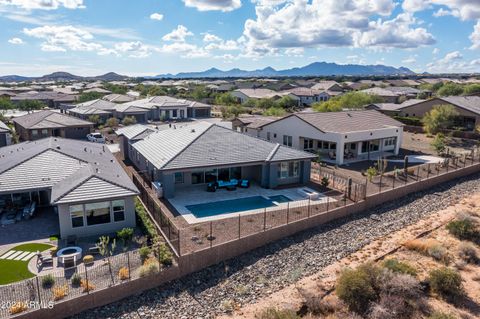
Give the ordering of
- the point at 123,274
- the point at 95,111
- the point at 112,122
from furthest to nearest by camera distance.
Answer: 1. the point at 95,111
2. the point at 112,122
3. the point at 123,274

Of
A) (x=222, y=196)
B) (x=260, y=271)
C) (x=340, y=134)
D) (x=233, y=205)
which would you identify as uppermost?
(x=340, y=134)

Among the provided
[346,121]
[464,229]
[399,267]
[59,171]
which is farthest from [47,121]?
[464,229]

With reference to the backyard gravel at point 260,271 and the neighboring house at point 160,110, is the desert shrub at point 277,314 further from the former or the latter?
the neighboring house at point 160,110

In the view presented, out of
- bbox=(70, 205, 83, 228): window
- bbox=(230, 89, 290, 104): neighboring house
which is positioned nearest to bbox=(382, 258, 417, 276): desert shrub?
bbox=(70, 205, 83, 228): window

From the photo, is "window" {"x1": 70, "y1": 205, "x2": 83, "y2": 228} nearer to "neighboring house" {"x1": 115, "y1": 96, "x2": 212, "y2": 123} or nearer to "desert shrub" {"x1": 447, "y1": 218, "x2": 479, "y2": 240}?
"desert shrub" {"x1": 447, "y1": 218, "x2": 479, "y2": 240}

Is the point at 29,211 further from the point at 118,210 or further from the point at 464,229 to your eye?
the point at 464,229

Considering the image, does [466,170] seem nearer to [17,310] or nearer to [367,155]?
[367,155]

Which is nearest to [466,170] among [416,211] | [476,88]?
[416,211]
